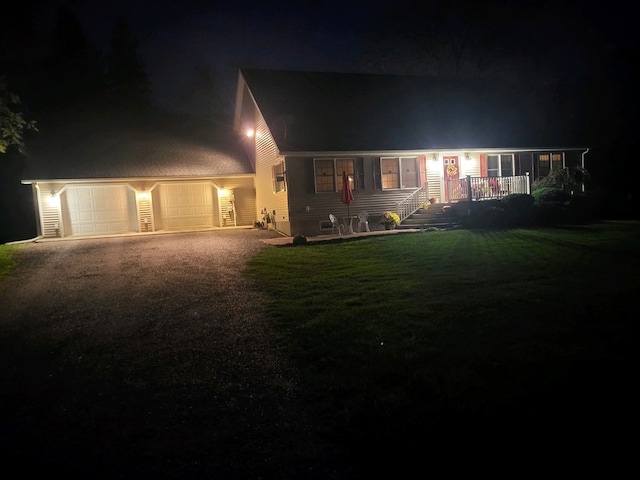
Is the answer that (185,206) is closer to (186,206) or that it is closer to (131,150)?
(186,206)

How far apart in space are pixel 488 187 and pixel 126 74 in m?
35.3

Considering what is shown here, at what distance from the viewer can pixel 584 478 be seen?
3.15 metres

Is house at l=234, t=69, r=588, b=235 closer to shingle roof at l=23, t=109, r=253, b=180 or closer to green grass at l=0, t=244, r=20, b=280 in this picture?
shingle roof at l=23, t=109, r=253, b=180

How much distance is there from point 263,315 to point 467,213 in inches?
496

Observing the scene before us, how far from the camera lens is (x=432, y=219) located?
1820cm

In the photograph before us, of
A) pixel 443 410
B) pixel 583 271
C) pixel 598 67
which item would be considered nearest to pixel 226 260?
pixel 583 271

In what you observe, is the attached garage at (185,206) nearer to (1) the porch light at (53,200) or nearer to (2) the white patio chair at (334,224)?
(1) the porch light at (53,200)

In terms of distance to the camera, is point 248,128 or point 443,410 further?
point 248,128

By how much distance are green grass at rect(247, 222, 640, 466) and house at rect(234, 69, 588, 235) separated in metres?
7.25

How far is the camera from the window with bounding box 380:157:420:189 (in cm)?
1912

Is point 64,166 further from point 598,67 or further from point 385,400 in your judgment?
point 598,67

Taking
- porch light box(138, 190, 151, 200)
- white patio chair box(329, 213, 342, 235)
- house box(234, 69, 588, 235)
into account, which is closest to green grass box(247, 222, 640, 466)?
white patio chair box(329, 213, 342, 235)

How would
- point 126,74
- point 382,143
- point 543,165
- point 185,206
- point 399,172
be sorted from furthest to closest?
point 126,74 < point 185,206 < point 543,165 < point 399,172 < point 382,143

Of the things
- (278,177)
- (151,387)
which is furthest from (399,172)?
(151,387)
